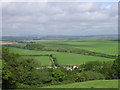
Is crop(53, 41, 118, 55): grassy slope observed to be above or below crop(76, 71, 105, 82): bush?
above

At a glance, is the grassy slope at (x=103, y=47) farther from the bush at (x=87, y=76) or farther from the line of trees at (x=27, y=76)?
the line of trees at (x=27, y=76)

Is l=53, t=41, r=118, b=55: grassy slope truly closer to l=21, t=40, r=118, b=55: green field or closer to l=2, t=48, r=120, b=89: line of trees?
l=21, t=40, r=118, b=55: green field

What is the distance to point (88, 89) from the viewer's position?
9211 mm

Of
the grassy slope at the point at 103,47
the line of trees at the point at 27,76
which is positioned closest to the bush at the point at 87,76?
the line of trees at the point at 27,76

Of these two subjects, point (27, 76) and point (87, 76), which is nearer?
point (27, 76)

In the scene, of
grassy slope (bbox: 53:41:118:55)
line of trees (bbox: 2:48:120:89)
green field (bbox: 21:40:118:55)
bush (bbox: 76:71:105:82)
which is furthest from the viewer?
green field (bbox: 21:40:118:55)

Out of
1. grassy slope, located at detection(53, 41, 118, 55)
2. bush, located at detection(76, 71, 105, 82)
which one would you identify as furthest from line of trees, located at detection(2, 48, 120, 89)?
grassy slope, located at detection(53, 41, 118, 55)

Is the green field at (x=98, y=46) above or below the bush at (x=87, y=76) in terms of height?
above

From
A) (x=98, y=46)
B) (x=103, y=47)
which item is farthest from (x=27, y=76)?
(x=98, y=46)

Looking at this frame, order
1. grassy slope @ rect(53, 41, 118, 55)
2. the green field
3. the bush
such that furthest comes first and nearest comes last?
1. the green field
2. grassy slope @ rect(53, 41, 118, 55)
3. the bush

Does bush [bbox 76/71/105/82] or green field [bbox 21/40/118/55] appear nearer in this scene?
bush [bbox 76/71/105/82]

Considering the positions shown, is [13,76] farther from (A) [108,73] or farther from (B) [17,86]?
(A) [108,73]

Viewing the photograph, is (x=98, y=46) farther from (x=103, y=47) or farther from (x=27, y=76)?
(x=27, y=76)

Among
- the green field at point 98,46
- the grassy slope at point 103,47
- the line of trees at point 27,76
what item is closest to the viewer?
the line of trees at point 27,76
